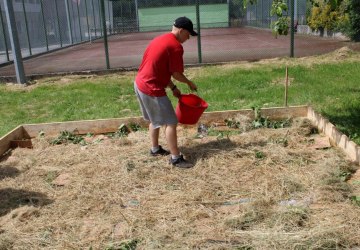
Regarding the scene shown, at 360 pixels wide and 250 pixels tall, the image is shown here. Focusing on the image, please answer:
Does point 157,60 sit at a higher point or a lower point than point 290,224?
higher

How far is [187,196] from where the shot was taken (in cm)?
344

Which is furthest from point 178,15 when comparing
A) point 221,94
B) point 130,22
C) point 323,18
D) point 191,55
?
point 221,94

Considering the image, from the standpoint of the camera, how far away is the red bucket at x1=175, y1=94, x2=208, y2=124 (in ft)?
14.1

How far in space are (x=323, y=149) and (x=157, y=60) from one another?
207cm

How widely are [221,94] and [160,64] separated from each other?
3.40m

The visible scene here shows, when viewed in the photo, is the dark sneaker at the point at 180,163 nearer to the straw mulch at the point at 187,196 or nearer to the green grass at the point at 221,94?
the straw mulch at the point at 187,196

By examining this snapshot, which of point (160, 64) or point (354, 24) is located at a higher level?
point (160, 64)

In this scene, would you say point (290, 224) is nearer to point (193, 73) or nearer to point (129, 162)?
point (129, 162)

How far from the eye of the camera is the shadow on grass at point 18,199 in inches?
137

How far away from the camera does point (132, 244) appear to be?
276cm

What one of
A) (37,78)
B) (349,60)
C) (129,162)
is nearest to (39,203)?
(129,162)

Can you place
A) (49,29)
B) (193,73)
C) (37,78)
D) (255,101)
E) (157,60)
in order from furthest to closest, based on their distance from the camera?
(49,29)
(37,78)
(193,73)
(255,101)
(157,60)

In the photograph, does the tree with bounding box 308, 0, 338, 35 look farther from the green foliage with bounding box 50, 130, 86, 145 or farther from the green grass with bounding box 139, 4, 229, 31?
the green foliage with bounding box 50, 130, 86, 145

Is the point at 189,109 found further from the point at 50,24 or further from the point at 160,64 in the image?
the point at 50,24
